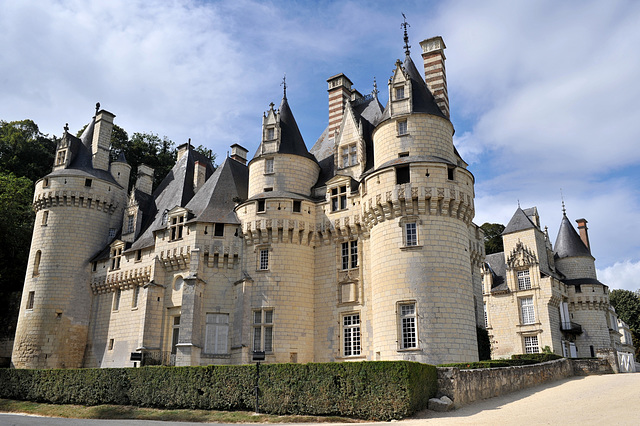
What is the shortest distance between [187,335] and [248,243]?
4.90 metres

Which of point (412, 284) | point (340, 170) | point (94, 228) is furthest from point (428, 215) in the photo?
point (94, 228)

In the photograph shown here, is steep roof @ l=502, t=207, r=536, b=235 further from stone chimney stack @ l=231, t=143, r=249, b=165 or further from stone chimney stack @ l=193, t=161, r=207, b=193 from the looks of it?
stone chimney stack @ l=193, t=161, r=207, b=193

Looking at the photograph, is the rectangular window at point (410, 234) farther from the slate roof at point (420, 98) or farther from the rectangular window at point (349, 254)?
the slate roof at point (420, 98)

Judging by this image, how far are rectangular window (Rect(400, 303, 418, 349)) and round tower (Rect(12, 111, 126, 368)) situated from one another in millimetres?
19653

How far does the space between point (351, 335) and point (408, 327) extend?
11.7 feet

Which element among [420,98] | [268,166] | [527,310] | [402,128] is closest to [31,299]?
[268,166]

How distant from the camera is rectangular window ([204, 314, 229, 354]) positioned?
24.0m

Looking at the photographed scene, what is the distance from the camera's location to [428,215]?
20.5m

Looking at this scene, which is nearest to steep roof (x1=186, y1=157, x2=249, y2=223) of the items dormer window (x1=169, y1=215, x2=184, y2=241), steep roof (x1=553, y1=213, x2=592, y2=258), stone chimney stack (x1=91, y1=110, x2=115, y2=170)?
dormer window (x1=169, y1=215, x2=184, y2=241)

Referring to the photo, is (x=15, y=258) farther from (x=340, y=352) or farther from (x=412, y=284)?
(x=412, y=284)

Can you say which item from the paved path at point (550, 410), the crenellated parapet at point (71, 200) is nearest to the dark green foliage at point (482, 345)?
the paved path at point (550, 410)

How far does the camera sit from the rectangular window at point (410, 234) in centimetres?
2048

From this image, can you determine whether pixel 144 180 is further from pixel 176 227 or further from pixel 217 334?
pixel 217 334

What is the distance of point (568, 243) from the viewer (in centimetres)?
4091
